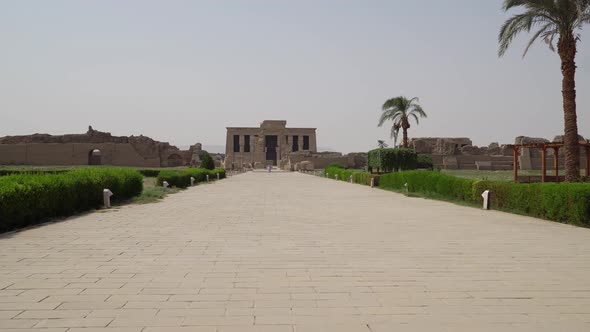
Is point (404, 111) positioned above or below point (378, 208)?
above

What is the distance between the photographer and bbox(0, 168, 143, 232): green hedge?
827 centimetres

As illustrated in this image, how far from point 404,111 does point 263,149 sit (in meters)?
42.5

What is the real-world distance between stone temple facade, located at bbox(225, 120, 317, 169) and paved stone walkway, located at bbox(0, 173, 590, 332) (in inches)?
2578

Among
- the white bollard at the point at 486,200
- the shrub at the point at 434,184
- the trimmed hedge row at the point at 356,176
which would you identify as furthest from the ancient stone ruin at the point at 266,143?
the white bollard at the point at 486,200

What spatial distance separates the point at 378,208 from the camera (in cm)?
1255

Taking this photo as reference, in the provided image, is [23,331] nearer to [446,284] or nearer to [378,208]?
[446,284]

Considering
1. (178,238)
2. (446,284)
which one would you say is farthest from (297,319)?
(178,238)

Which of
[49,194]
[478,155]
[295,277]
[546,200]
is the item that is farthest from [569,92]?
[478,155]

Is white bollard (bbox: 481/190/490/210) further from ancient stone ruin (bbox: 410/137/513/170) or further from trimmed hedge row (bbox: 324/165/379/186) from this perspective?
ancient stone ruin (bbox: 410/137/513/170)

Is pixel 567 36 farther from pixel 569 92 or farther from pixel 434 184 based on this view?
pixel 434 184

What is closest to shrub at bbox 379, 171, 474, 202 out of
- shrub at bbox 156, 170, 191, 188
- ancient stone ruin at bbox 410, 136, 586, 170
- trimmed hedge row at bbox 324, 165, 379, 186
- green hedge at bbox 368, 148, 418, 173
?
trimmed hedge row at bbox 324, 165, 379, 186

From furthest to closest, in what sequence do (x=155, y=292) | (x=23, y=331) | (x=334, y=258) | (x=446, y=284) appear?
(x=334, y=258)
(x=446, y=284)
(x=155, y=292)
(x=23, y=331)

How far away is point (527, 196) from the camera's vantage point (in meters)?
10.8

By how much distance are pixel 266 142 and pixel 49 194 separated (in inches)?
2917
